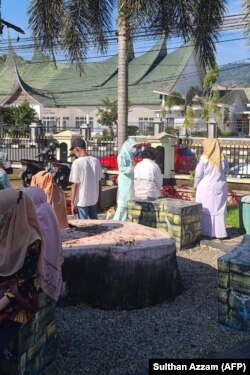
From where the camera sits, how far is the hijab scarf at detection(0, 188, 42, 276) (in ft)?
10.7

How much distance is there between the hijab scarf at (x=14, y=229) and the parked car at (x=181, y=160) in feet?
39.9

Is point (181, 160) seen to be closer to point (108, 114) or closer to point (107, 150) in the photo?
point (107, 150)

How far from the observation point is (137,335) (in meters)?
4.82

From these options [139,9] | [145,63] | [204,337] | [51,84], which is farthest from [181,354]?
[51,84]

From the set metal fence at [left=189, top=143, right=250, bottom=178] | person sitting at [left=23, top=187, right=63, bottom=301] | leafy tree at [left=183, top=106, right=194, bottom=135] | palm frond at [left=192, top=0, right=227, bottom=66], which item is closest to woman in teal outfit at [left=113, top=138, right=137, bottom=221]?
palm frond at [left=192, top=0, right=227, bottom=66]

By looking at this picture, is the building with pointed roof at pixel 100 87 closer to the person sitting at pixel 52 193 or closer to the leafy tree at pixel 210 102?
the leafy tree at pixel 210 102

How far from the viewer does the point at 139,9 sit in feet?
33.8

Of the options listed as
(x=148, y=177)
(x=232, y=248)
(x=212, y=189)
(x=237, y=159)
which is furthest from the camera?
(x=237, y=159)

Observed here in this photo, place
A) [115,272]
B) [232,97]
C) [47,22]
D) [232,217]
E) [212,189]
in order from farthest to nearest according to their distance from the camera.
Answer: [232,97] < [47,22] < [232,217] < [212,189] < [115,272]

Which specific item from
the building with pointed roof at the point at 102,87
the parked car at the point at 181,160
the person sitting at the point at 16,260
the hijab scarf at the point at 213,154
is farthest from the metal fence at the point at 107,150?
Result: the building with pointed roof at the point at 102,87

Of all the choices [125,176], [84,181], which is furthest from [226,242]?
[84,181]

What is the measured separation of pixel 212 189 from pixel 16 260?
5786 millimetres

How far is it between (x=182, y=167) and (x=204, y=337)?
10.8 m

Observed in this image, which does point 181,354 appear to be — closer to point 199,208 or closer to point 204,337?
point 204,337
